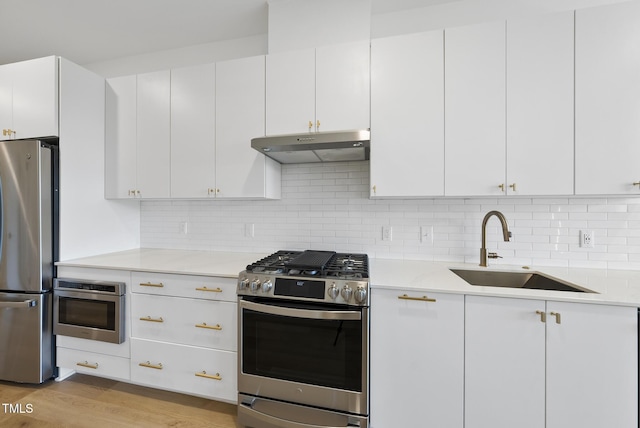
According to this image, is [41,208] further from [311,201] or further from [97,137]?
[311,201]

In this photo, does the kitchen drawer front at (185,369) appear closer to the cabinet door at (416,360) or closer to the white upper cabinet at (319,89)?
the cabinet door at (416,360)

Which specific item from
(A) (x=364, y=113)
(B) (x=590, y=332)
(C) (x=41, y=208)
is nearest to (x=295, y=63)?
(A) (x=364, y=113)

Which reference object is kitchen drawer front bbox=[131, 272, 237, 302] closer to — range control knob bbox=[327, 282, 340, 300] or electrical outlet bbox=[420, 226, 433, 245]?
range control knob bbox=[327, 282, 340, 300]

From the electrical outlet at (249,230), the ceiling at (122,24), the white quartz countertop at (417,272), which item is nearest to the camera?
the white quartz countertop at (417,272)

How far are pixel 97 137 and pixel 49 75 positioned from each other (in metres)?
0.50

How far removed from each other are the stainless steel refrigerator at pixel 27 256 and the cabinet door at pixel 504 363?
9.31ft

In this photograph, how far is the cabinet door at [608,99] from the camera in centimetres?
153

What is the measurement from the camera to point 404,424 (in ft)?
4.92

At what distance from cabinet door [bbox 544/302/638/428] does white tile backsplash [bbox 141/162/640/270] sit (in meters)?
0.75

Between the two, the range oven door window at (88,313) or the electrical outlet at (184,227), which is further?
the electrical outlet at (184,227)

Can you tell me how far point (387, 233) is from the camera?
87.4 inches

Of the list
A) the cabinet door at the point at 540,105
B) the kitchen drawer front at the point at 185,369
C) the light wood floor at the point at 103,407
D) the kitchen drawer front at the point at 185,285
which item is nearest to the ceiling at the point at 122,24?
the cabinet door at the point at 540,105

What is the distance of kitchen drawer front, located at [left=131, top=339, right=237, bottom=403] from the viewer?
1.75 metres

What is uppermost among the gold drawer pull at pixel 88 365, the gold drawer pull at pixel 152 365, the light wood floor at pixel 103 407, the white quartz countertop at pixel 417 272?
the white quartz countertop at pixel 417 272
